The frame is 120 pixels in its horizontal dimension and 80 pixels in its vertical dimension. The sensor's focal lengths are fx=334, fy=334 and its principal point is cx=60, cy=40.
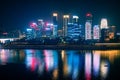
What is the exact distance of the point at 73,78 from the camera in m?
19.1

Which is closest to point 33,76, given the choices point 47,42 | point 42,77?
point 42,77

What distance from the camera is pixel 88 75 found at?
805 inches

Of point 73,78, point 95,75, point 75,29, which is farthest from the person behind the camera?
point 75,29

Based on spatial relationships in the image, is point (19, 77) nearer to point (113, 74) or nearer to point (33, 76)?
point (33, 76)

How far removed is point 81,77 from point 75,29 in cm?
6106

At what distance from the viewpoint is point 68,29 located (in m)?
82.6

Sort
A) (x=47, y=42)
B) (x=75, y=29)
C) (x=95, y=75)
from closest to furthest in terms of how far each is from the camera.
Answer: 1. (x=95, y=75)
2. (x=47, y=42)
3. (x=75, y=29)

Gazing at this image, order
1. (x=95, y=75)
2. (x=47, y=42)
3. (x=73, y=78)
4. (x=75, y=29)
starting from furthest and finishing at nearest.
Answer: (x=75, y=29), (x=47, y=42), (x=95, y=75), (x=73, y=78)

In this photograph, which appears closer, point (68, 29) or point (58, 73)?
point (58, 73)

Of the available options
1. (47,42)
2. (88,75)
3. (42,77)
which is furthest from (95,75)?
(47,42)

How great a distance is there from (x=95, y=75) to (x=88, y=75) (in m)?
0.43

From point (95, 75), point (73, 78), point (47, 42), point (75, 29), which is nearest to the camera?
point (73, 78)

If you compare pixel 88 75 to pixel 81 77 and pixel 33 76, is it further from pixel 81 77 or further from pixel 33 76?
pixel 33 76

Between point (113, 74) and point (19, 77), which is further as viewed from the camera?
point (113, 74)
